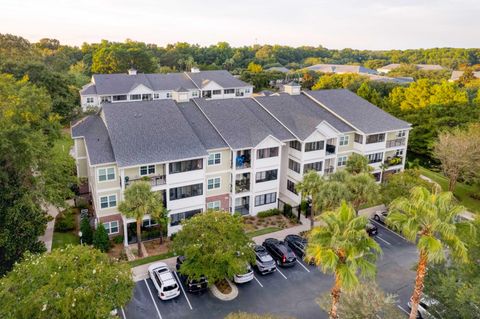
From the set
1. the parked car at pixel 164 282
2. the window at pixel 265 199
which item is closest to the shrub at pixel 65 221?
the parked car at pixel 164 282

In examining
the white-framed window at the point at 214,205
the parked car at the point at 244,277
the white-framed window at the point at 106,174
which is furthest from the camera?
the white-framed window at the point at 214,205

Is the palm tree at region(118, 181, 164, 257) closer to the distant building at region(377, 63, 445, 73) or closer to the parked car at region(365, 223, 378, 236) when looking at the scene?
the parked car at region(365, 223, 378, 236)

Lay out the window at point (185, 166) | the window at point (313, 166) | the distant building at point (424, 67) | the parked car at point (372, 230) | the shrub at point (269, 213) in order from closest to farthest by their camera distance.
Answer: the window at point (185, 166), the parked car at point (372, 230), the shrub at point (269, 213), the window at point (313, 166), the distant building at point (424, 67)

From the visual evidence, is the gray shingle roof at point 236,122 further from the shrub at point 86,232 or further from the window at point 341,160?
the shrub at point 86,232

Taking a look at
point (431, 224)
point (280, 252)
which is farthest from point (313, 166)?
point (431, 224)

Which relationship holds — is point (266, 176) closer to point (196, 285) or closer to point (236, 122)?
point (236, 122)

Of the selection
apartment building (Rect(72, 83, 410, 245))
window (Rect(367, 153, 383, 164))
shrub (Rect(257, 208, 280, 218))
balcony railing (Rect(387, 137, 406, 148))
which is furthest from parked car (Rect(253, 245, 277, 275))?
balcony railing (Rect(387, 137, 406, 148))

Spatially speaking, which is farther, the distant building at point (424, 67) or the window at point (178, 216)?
the distant building at point (424, 67)

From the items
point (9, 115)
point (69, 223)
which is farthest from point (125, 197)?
point (9, 115)
